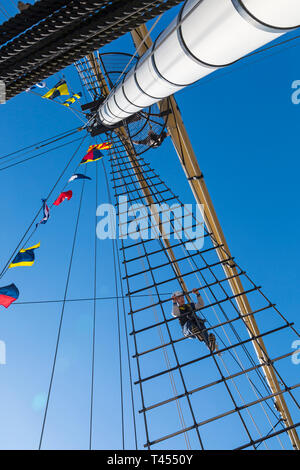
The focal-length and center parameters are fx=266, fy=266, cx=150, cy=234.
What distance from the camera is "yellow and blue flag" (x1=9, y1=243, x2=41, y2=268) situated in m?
4.81

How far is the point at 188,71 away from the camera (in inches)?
85.0

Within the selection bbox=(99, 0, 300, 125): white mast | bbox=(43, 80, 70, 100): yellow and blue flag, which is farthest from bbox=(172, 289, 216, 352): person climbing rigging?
bbox=(43, 80, 70, 100): yellow and blue flag

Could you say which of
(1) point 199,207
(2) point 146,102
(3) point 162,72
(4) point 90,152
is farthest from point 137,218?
(3) point 162,72

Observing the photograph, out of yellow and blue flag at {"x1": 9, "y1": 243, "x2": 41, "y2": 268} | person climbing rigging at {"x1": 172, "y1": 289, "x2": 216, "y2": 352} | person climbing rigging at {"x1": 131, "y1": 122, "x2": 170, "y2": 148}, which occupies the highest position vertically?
person climbing rigging at {"x1": 131, "y1": 122, "x2": 170, "y2": 148}

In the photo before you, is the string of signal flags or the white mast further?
the string of signal flags

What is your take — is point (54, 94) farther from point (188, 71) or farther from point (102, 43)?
point (188, 71)

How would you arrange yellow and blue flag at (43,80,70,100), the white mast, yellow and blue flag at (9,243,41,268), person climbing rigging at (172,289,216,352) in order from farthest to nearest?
yellow and blue flag at (43,80,70,100) → person climbing rigging at (172,289,216,352) → yellow and blue flag at (9,243,41,268) → the white mast

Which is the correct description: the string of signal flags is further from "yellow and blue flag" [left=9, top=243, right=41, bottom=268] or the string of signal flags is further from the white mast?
the white mast

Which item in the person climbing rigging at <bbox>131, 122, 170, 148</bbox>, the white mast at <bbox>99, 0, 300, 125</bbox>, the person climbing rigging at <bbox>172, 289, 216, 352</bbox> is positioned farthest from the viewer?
the person climbing rigging at <bbox>131, 122, 170, 148</bbox>

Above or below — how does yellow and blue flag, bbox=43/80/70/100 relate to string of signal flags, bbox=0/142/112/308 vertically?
above

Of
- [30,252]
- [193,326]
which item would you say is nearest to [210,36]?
[30,252]

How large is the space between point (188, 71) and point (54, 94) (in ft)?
18.0

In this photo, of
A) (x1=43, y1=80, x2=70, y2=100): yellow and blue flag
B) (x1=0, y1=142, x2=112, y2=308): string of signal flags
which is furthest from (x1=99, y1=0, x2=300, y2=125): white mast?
(x1=43, y1=80, x2=70, y2=100): yellow and blue flag
